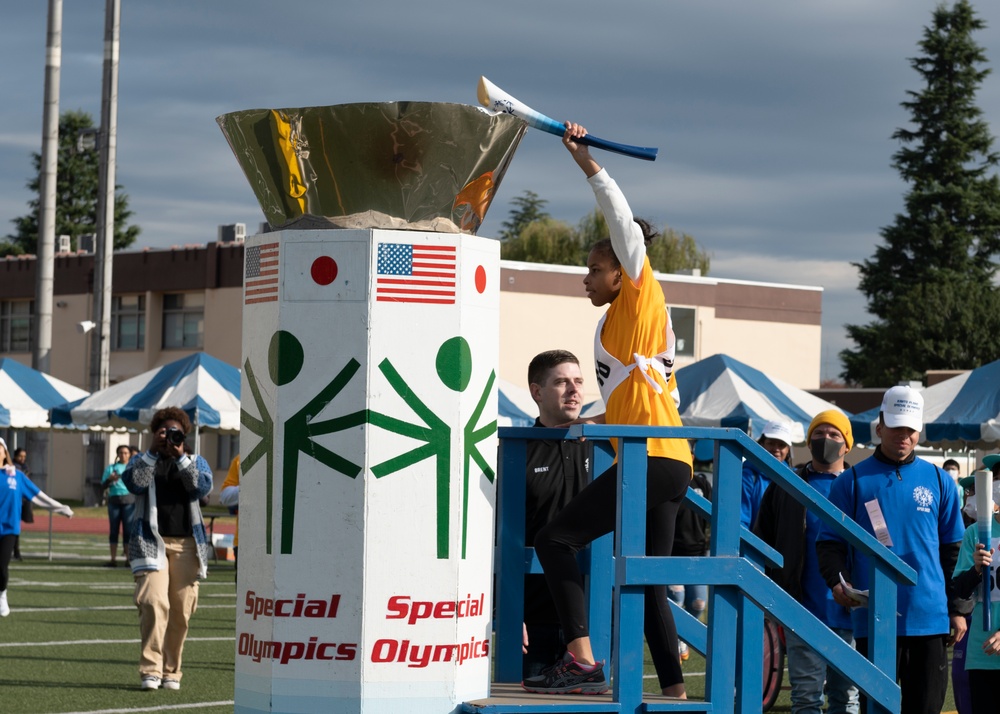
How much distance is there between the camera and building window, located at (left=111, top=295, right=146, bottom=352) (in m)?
53.9

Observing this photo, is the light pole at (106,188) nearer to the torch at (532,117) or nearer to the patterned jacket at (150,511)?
the patterned jacket at (150,511)

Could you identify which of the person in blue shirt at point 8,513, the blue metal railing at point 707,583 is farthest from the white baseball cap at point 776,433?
the person in blue shirt at point 8,513

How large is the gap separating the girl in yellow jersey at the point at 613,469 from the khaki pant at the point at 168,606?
21.0 ft

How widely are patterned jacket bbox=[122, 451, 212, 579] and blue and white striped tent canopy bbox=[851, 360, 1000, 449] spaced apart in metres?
9.17

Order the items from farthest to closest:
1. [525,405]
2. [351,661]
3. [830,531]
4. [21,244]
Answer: [21,244]
[525,405]
[830,531]
[351,661]

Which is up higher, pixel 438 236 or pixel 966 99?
pixel 966 99

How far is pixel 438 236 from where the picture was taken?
5.43 meters

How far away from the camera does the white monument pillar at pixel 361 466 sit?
17.3 ft

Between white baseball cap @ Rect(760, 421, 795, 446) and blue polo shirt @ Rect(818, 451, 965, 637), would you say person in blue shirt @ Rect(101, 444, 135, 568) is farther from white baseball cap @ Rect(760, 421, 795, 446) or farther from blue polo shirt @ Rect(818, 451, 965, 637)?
blue polo shirt @ Rect(818, 451, 965, 637)

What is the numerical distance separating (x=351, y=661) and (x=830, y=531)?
2.84 meters

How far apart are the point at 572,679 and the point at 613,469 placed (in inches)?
31.8

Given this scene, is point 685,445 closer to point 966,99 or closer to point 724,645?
point 724,645

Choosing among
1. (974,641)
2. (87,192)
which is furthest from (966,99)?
(974,641)

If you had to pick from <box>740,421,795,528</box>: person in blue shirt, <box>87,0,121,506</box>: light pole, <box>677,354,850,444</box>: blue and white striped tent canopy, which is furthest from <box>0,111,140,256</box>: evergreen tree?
<box>740,421,795,528</box>: person in blue shirt
